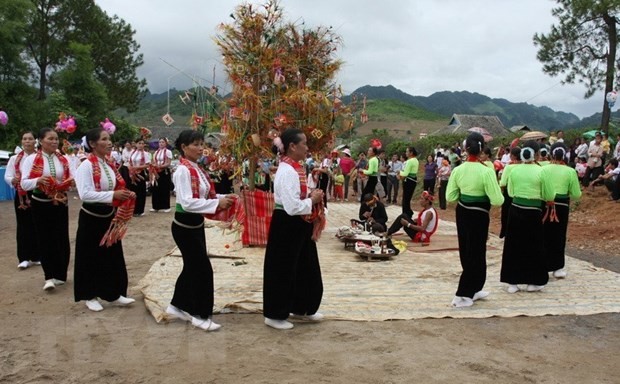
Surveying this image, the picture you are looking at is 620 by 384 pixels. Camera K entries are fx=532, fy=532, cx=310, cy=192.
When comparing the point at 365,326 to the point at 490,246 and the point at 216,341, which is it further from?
the point at 490,246

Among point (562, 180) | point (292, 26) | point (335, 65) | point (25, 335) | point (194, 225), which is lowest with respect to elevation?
point (25, 335)

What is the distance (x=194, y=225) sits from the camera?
4.58 metres

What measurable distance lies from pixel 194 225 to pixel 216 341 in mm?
990

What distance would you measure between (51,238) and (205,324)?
250cm

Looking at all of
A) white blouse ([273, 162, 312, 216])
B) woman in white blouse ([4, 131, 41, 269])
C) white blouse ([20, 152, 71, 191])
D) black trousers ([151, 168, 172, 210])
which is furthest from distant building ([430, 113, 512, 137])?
white blouse ([273, 162, 312, 216])

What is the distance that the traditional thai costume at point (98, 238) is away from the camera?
4930 mm

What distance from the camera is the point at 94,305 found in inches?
202

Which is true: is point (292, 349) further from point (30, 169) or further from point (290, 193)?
point (30, 169)

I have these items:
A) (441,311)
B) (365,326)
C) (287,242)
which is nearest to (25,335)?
(287,242)

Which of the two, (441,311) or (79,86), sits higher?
(79,86)

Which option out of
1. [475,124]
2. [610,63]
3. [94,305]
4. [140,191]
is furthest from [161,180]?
[475,124]

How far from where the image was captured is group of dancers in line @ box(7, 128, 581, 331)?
180 inches

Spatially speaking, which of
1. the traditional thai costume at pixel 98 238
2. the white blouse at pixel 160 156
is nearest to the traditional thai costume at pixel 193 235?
the traditional thai costume at pixel 98 238

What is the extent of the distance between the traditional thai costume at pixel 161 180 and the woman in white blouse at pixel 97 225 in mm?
7131
